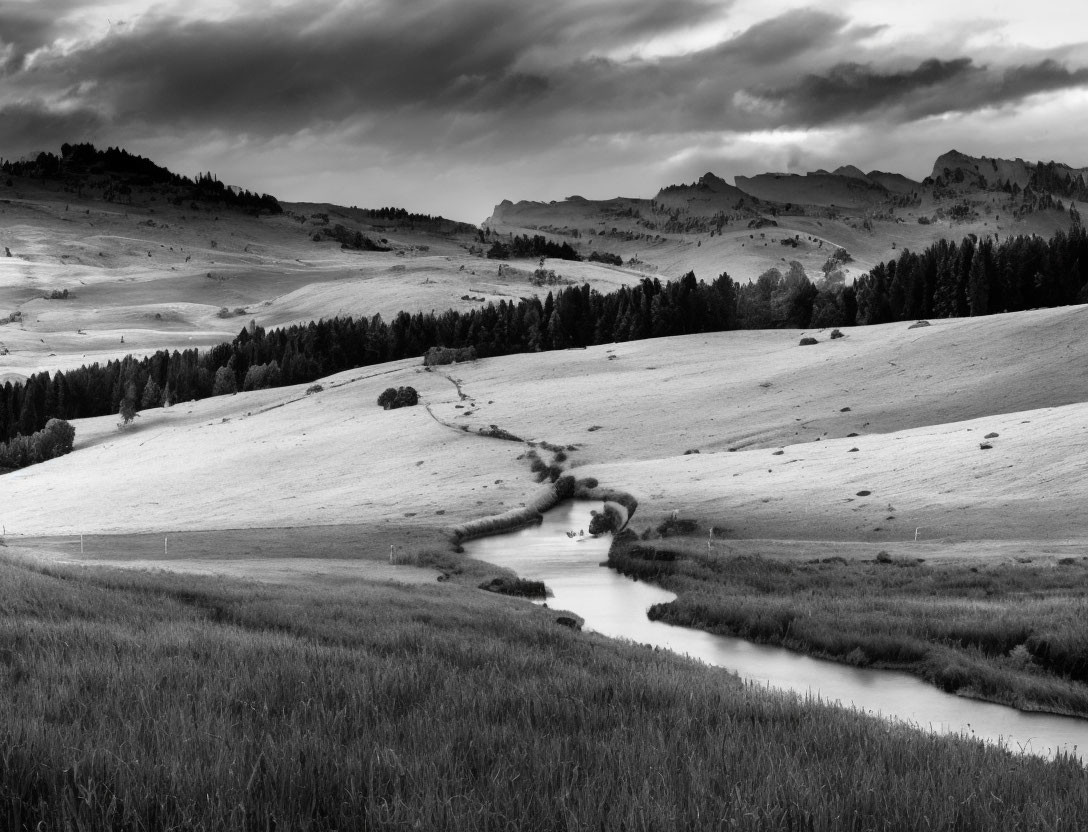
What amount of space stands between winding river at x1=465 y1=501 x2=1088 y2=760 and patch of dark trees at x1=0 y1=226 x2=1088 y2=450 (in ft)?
340

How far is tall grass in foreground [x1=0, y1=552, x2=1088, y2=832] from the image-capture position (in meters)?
4.83

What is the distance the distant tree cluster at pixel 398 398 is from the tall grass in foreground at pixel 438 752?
102 meters

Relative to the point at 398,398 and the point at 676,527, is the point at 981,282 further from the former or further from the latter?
the point at 676,527

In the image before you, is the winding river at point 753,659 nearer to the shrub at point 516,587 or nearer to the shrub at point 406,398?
the shrub at point 516,587

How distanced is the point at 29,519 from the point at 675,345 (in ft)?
288

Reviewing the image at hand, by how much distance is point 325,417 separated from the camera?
112 metres

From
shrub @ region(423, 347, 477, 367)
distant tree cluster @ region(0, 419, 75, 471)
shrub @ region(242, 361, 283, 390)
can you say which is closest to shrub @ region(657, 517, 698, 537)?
shrub @ region(423, 347, 477, 367)

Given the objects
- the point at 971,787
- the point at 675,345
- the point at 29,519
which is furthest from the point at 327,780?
the point at 675,345

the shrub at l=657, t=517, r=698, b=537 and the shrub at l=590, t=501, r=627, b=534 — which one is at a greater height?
the shrub at l=657, t=517, r=698, b=537

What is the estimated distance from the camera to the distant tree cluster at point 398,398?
11138 cm

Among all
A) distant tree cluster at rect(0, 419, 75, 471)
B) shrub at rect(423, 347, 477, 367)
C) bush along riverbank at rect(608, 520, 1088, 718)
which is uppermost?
shrub at rect(423, 347, 477, 367)

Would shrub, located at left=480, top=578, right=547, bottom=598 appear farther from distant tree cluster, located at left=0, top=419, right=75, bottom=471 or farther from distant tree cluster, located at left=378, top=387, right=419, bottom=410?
distant tree cluster, located at left=0, top=419, right=75, bottom=471

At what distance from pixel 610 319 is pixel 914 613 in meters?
134

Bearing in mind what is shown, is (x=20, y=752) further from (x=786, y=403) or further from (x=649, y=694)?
(x=786, y=403)
